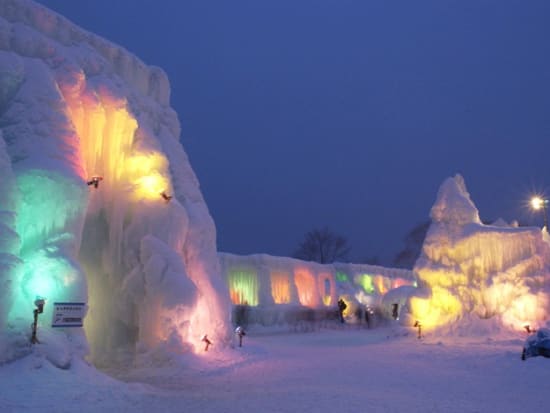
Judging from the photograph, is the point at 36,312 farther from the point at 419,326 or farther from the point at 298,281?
the point at 298,281

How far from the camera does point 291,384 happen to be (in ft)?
38.0

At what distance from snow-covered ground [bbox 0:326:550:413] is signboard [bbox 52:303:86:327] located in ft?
2.78

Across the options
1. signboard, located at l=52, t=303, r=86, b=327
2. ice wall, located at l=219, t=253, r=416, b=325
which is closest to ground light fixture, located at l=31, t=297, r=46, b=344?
signboard, located at l=52, t=303, r=86, b=327

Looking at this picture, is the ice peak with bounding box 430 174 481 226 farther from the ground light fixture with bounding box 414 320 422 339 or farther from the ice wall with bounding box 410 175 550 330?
the ground light fixture with bounding box 414 320 422 339

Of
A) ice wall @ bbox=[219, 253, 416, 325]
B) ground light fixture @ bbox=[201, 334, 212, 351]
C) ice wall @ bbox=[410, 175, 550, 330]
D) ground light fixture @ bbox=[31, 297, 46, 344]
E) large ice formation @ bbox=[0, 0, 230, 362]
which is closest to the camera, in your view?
ground light fixture @ bbox=[31, 297, 46, 344]

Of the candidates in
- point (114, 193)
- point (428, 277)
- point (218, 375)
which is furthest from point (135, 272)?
point (428, 277)

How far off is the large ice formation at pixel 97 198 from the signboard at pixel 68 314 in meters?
0.18

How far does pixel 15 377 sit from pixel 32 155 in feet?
15.8

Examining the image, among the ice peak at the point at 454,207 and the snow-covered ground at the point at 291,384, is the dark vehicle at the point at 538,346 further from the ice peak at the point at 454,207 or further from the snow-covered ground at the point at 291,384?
the ice peak at the point at 454,207

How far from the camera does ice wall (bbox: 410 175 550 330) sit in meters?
22.7

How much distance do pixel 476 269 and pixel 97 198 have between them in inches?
693

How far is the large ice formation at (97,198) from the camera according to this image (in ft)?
35.9

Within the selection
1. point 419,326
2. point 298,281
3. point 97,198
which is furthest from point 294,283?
point 97,198

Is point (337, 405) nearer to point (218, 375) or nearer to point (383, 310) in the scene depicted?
point (218, 375)
